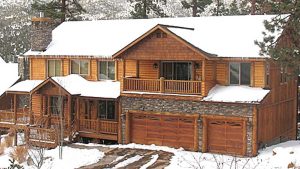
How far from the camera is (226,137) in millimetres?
27703

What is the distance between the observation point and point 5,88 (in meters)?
37.1

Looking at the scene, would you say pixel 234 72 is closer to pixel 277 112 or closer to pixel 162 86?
pixel 277 112

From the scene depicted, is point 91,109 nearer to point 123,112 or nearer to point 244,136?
point 123,112

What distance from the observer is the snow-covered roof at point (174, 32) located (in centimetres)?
2870

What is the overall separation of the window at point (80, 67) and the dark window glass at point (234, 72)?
1032 cm

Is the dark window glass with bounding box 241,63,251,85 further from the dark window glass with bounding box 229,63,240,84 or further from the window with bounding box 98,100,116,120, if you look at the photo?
the window with bounding box 98,100,116,120

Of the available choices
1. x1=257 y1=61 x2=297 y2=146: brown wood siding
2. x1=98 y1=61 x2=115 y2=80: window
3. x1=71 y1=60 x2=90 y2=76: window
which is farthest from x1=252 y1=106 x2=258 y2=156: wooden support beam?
x1=71 y1=60 x2=90 y2=76: window

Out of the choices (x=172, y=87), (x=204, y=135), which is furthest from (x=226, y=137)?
(x=172, y=87)

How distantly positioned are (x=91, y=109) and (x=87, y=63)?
3175 millimetres

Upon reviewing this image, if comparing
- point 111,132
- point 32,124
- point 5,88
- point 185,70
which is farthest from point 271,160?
point 5,88

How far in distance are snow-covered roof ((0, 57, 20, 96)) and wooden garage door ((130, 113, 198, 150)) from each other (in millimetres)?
11929

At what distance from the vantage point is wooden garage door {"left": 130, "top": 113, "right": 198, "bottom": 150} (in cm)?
2878

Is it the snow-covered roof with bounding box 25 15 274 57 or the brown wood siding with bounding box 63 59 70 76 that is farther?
the brown wood siding with bounding box 63 59 70 76

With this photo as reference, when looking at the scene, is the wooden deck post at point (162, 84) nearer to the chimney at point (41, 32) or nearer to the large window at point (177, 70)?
the large window at point (177, 70)
